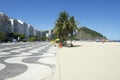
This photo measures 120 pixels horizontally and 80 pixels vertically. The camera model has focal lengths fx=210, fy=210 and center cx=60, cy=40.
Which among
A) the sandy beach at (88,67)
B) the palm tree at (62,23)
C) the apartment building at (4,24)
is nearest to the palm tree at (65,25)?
the palm tree at (62,23)

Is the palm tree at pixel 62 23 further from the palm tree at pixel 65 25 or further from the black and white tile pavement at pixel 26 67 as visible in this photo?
the black and white tile pavement at pixel 26 67

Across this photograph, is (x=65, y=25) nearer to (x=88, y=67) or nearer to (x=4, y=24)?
(x=88, y=67)

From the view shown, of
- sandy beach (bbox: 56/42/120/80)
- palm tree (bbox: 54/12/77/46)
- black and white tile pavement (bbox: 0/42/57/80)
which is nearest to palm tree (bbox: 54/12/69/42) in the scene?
palm tree (bbox: 54/12/77/46)

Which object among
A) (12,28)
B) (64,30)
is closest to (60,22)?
(64,30)

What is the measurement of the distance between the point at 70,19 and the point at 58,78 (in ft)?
122

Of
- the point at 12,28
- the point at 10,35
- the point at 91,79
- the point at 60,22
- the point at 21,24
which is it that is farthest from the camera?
the point at 21,24

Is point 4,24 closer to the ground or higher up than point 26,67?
higher up

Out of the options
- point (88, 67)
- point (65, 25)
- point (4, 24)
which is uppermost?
point (4, 24)

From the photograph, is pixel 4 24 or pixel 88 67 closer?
pixel 88 67

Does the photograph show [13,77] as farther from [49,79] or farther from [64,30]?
[64,30]

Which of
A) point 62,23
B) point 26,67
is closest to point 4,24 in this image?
point 62,23

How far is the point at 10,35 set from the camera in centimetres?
12319

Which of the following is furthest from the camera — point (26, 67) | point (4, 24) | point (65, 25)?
point (4, 24)

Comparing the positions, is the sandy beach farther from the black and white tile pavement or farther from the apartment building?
the apartment building
